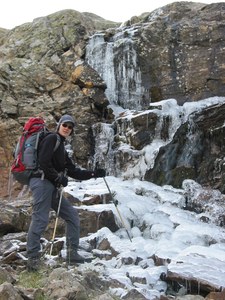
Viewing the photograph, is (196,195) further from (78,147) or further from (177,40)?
(177,40)

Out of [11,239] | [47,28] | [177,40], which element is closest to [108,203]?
[11,239]

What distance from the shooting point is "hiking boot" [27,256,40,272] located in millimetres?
5803

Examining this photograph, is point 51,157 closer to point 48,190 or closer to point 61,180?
point 61,180

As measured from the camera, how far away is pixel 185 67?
60.0 feet

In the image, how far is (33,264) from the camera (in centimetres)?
586

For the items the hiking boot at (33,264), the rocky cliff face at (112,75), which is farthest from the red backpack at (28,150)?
the rocky cliff face at (112,75)

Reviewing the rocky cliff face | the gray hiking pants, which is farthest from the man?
the rocky cliff face

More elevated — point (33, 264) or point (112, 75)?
point (112, 75)

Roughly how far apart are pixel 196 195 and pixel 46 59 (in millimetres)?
11137

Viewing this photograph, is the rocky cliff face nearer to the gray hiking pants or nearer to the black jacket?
the black jacket

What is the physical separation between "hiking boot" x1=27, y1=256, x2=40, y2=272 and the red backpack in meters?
1.08

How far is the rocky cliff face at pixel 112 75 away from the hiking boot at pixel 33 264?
31.4 ft

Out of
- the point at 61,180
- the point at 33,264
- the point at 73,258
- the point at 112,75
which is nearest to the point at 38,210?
the point at 61,180

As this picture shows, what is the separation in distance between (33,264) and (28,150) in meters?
1.52
